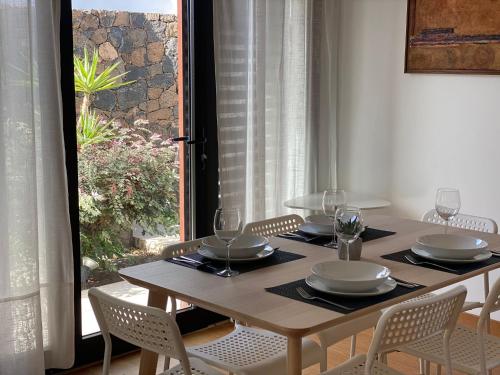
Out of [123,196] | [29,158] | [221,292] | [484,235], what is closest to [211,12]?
[123,196]

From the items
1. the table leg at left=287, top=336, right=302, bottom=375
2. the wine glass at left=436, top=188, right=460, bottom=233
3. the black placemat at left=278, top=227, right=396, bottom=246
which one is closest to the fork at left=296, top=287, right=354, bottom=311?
the table leg at left=287, top=336, right=302, bottom=375

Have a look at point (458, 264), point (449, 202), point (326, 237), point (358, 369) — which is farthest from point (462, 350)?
point (326, 237)

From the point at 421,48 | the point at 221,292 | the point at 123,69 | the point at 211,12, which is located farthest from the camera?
the point at 421,48

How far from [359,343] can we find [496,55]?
1.66m

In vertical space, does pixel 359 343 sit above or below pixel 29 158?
below

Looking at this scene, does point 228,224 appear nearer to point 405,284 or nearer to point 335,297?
point 335,297

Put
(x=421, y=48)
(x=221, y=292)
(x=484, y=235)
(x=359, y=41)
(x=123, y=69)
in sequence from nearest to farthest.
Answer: (x=221, y=292), (x=484, y=235), (x=123, y=69), (x=421, y=48), (x=359, y=41)

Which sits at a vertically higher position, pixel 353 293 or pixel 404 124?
pixel 404 124

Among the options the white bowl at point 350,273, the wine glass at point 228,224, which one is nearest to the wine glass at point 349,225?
the white bowl at point 350,273

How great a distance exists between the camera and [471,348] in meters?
2.68

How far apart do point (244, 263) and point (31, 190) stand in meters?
1.05

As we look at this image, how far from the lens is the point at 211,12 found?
3.87 m

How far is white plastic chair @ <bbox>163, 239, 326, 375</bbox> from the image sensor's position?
8.25 feet

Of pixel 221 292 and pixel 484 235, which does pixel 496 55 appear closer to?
pixel 484 235
